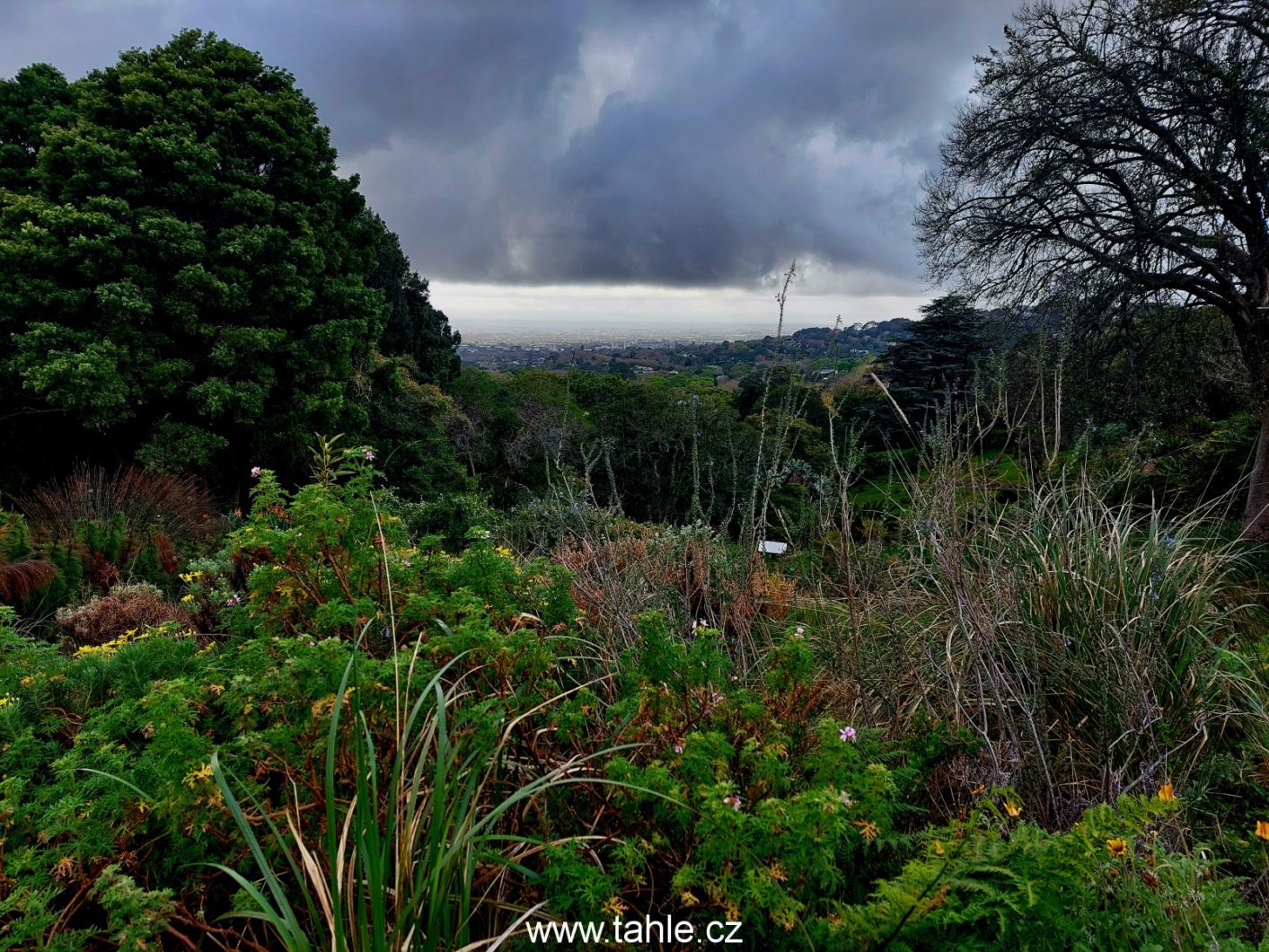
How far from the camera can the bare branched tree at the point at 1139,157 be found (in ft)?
20.2

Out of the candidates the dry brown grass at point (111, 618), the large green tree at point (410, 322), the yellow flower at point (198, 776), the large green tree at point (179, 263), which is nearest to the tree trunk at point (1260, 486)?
the yellow flower at point (198, 776)

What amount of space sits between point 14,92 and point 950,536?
1635 centimetres

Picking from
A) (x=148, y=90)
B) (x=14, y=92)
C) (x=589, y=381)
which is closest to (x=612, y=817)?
(x=148, y=90)

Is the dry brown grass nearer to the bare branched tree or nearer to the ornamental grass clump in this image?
the ornamental grass clump

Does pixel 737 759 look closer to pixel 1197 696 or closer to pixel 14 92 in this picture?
pixel 1197 696

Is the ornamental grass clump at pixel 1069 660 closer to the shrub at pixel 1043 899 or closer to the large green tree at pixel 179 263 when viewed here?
the shrub at pixel 1043 899

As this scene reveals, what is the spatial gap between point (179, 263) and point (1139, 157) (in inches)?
537

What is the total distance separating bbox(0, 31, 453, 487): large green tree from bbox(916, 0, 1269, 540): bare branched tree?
10880 millimetres

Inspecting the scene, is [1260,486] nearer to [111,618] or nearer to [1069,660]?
[1069,660]

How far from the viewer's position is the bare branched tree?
6145 mm

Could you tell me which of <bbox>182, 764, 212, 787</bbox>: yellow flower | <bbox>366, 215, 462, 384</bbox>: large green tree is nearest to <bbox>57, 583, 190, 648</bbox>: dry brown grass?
<bbox>182, 764, 212, 787</bbox>: yellow flower

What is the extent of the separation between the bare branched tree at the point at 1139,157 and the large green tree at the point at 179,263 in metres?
10.9

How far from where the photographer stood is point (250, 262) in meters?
11.0

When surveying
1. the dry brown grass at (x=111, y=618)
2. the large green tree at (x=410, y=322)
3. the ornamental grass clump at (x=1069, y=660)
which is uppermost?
the large green tree at (x=410, y=322)
